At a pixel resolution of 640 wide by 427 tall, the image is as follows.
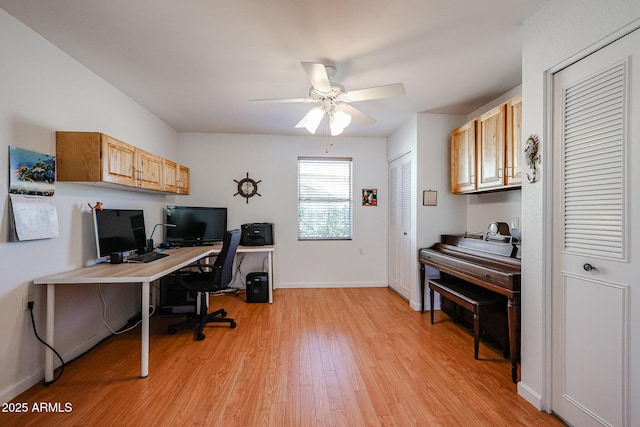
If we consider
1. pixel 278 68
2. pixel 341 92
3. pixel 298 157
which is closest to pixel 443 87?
pixel 341 92

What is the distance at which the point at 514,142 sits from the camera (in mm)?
2385

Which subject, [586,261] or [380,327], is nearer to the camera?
[586,261]

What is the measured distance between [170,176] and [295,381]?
2.87 meters

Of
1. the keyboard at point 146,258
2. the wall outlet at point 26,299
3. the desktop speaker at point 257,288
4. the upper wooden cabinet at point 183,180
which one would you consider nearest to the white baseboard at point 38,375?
the wall outlet at point 26,299

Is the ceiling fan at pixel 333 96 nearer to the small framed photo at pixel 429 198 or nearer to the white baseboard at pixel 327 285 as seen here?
the small framed photo at pixel 429 198

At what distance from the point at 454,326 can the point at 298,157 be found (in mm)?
3202

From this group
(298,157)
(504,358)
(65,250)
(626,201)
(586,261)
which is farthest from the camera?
(298,157)

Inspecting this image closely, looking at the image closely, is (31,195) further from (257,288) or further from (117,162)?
(257,288)

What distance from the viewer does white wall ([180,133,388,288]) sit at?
4418 mm

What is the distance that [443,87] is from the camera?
2.77m

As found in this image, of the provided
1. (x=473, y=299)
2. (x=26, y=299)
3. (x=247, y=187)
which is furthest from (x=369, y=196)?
(x=26, y=299)

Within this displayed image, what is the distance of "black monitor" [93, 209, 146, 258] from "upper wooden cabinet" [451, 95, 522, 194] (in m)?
3.65

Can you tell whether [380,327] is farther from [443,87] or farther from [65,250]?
[65,250]

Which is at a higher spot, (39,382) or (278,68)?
(278,68)
